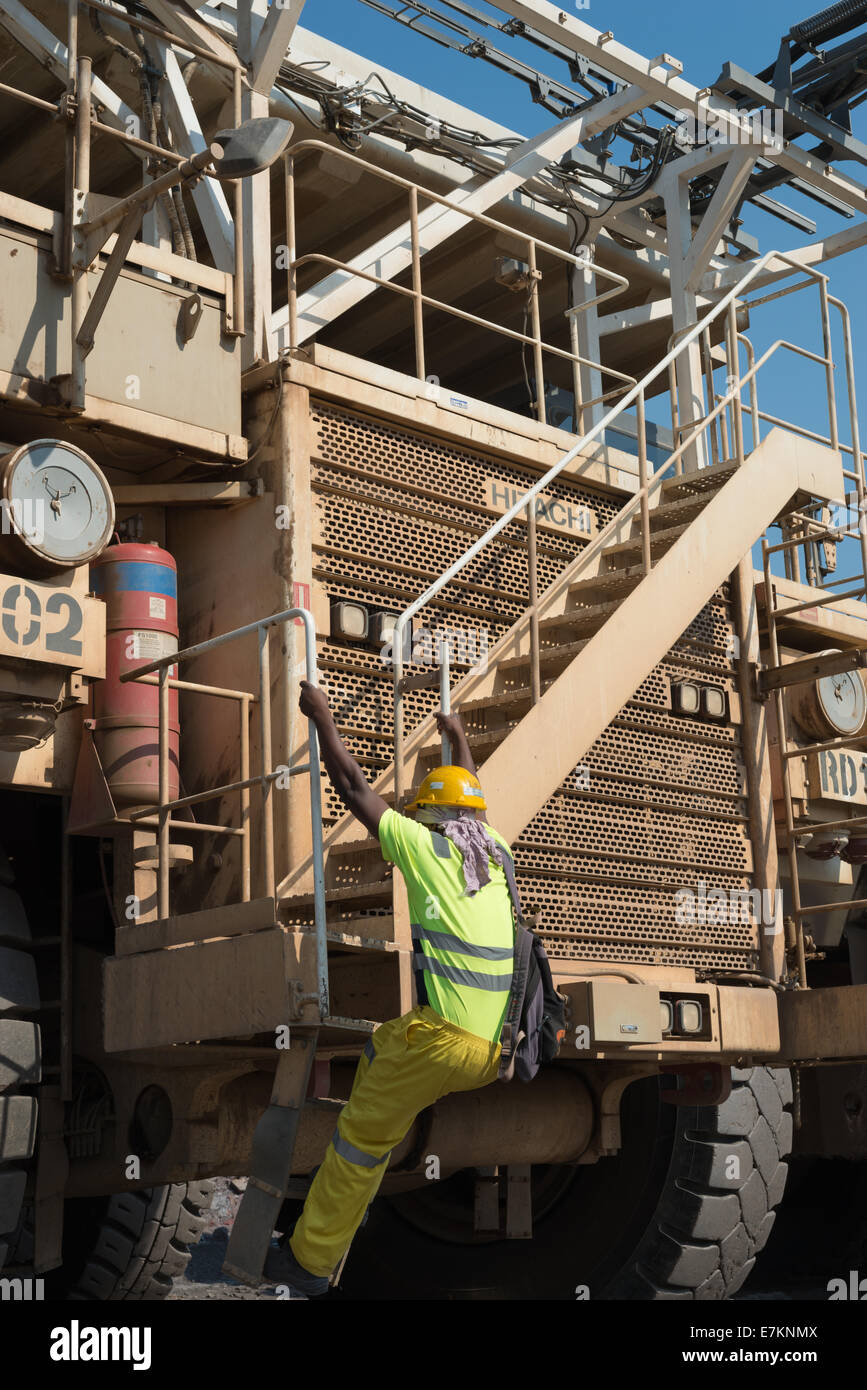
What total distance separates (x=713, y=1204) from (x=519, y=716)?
2.81m

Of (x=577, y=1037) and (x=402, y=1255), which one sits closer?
(x=577, y=1037)

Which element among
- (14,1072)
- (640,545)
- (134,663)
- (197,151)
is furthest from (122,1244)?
(197,151)

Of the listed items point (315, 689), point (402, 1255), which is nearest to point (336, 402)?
point (315, 689)

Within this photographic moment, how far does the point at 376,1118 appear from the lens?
17.9 feet

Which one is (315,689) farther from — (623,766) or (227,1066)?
(623,766)

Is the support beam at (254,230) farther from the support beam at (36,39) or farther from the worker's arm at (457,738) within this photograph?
the worker's arm at (457,738)

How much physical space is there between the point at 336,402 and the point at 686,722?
2.48 meters

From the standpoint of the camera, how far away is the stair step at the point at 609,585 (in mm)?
7711

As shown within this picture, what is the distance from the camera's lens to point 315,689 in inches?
222

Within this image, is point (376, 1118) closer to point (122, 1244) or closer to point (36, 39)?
point (122, 1244)

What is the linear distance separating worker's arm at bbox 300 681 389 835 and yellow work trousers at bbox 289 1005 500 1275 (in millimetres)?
707

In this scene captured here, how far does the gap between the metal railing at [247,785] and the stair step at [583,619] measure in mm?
1508

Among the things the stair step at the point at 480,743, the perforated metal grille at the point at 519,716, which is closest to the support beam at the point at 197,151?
the perforated metal grille at the point at 519,716

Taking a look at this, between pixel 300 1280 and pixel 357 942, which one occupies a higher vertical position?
pixel 357 942
